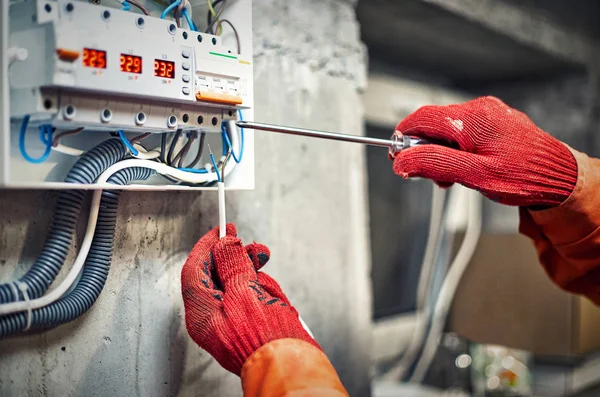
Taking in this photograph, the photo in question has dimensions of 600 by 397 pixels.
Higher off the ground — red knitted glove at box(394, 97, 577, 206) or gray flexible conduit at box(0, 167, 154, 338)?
red knitted glove at box(394, 97, 577, 206)

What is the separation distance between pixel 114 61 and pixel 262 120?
1.58 ft

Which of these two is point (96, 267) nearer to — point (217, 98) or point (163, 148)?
point (163, 148)

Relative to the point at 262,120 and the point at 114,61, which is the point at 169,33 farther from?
the point at 262,120

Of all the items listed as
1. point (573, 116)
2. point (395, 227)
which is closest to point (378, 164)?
point (395, 227)

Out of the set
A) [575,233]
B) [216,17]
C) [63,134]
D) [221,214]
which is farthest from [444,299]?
[63,134]

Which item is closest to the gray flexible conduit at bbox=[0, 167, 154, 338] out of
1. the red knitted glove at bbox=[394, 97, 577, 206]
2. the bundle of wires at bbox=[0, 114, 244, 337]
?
the bundle of wires at bbox=[0, 114, 244, 337]

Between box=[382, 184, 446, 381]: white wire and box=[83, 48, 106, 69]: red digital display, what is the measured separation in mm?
1649

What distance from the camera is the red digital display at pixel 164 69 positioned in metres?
0.86

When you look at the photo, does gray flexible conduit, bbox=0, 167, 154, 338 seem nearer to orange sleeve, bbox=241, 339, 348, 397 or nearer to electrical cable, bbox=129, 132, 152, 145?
electrical cable, bbox=129, 132, 152, 145

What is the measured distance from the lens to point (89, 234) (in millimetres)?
932

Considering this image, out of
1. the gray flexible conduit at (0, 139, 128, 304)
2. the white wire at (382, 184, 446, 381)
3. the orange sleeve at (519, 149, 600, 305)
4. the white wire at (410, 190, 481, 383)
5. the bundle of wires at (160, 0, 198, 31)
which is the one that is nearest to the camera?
the gray flexible conduit at (0, 139, 128, 304)

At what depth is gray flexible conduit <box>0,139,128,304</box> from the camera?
2.85 feet

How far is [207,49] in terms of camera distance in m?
0.93

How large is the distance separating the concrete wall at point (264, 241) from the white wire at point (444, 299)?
0.62 metres
